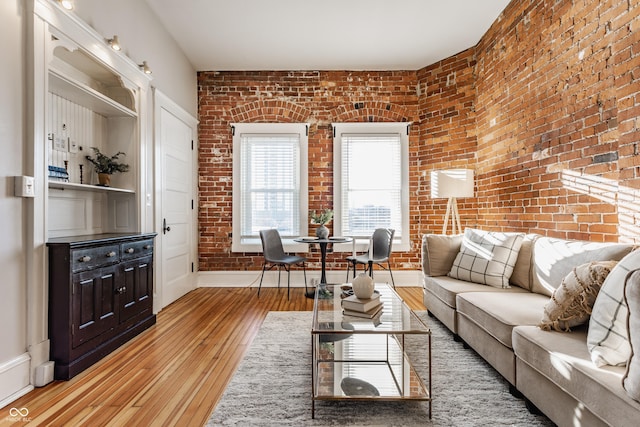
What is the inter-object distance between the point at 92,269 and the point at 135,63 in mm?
2093

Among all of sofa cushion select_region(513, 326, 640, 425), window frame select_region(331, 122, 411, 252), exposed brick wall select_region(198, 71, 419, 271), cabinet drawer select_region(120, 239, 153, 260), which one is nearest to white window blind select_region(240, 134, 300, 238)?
exposed brick wall select_region(198, 71, 419, 271)

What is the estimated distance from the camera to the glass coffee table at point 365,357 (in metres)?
1.87

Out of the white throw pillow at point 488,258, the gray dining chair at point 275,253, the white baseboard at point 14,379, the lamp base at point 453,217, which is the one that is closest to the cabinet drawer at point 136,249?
the white baseboard at point 14,379

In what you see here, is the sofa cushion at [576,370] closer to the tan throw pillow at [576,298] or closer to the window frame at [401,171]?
the tan throw pillow at [576,298]

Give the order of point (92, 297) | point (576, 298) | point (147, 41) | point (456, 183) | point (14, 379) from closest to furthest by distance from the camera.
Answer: point (576, 298) → point (14, 379) → point (92, 297) → point (147, 41) → point (456, 183)

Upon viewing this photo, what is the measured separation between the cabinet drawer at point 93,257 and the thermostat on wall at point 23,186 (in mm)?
442

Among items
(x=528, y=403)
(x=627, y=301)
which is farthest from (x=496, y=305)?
(x=627, y=301)

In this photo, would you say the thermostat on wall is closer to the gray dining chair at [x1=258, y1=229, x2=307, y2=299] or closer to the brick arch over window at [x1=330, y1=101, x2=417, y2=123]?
the gray dining chair at [x1=258, y1=229, x2=307, y2=299]

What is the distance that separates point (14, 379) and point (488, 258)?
11.2ft

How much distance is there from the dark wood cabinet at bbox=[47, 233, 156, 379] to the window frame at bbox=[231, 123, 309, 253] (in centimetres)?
201

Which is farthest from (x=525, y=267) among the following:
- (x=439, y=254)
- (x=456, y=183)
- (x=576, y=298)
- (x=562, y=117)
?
(x=456, y=183)

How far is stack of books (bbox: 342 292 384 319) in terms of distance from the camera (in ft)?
7.18

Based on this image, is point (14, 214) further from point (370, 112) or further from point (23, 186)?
point (370, 112)

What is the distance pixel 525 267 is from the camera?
2.88 metres
